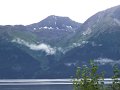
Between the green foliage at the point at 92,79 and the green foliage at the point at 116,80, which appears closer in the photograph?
the green foliage at the point at 92,79

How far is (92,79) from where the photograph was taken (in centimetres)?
2722

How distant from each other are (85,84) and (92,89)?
1.10 metres

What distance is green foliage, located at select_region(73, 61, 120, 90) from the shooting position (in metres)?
27.1

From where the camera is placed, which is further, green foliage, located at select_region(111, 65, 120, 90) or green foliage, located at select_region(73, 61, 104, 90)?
green foliage, located at select_region(111, 65, 120, 90)

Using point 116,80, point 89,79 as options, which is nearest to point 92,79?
point 89,79

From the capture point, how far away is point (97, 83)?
2723cm

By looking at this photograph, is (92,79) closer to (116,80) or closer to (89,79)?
(89,79)

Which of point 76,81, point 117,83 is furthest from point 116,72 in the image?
point 76,81

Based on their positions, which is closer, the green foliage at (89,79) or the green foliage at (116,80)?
the green foliage at (89,79)

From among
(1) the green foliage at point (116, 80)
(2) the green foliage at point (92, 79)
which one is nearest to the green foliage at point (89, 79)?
(2) the green foliage at point (92, 79)

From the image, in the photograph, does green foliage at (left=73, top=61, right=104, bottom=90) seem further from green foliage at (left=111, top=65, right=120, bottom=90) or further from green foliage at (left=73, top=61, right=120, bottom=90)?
green foliage at (left=111, top=65, right=120, bottom=90)

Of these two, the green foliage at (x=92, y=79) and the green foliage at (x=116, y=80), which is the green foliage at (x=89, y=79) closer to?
the green foliage at (x=92, y=79)

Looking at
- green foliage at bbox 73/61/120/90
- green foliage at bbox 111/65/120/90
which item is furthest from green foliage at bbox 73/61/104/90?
green foliage at bbox 111/65/120/90

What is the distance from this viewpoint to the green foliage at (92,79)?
27.1 metres
